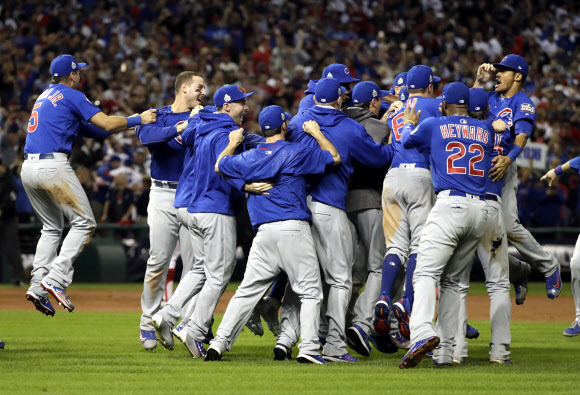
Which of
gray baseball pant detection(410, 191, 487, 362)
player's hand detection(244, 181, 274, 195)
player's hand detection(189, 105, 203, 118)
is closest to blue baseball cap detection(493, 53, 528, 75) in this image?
gray baseball pant detection(410, 191, 487, 362)

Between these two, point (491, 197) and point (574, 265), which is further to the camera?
point (574, 265)

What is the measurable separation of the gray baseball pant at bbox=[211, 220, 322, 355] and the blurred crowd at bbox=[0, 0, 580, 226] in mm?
9484

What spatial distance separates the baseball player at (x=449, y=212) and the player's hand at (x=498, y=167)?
0.17 meters

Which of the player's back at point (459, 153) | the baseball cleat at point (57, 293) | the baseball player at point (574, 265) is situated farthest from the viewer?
the baseball player at point (574, 265)

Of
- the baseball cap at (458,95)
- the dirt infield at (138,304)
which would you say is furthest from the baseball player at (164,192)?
the dirt infield at (138,304)

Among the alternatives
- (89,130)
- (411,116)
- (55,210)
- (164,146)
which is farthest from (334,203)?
(55,210)

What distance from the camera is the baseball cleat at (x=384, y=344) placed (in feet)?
31.0

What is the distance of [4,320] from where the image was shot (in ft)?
41.8

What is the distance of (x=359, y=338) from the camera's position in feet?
29.3

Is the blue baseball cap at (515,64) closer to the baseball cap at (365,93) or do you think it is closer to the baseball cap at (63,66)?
the baseball cap at (365,93)

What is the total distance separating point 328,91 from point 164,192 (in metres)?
2.14

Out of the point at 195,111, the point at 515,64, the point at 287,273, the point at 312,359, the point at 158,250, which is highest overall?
the point at 515,64

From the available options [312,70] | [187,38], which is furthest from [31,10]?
[312,70]

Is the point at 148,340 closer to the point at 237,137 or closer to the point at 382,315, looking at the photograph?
the point at 237,137
